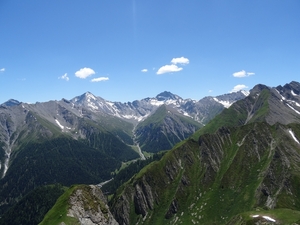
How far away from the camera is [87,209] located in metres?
112

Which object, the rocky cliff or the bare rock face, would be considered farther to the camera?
the bare rock face

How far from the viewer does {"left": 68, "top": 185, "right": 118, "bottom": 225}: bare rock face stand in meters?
109

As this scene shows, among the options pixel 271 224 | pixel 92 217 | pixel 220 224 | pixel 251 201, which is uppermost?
pixel 92 217

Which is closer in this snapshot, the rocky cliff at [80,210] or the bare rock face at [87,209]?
the rocky cliff at [80,210]

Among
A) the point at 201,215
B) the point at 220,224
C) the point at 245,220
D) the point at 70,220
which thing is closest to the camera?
the point at 70,220

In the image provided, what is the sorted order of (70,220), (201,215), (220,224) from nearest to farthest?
(70,220)
(220,224)
(201,215)

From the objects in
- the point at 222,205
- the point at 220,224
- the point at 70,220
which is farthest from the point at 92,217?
the point at 222,205

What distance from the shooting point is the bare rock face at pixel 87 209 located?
109 meters

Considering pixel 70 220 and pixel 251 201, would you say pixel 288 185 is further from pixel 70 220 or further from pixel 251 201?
pixel 70 220

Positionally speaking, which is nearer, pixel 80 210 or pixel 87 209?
pixel 80 210

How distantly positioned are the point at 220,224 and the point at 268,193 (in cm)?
3947

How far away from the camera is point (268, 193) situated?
187375 millimetres

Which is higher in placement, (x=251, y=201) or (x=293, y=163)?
(x=293, y=163)

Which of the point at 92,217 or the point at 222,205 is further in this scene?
the point at 222,205
